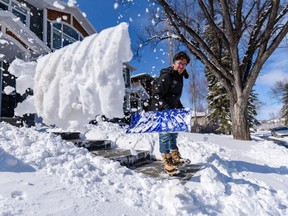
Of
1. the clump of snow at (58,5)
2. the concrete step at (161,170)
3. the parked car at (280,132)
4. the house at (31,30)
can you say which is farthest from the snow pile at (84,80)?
the parked car at (280,132)

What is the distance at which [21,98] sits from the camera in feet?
31.5

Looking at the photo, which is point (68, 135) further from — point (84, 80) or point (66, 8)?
point (66, 8)

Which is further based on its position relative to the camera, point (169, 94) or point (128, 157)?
point (128, 157)

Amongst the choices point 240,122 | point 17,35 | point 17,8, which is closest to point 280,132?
point 240,122

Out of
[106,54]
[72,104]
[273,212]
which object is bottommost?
Answer: [273,212]

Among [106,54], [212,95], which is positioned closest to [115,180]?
[106,54]

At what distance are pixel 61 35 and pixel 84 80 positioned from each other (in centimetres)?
1403

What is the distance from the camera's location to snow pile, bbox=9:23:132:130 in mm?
2195

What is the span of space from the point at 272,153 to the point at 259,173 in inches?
76.7

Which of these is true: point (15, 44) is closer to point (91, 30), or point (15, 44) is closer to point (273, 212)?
point (273, 212)

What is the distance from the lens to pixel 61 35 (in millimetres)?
15156

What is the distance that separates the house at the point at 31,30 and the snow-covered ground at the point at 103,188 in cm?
611

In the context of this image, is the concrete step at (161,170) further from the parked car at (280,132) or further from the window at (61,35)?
the parked car at (280,132)

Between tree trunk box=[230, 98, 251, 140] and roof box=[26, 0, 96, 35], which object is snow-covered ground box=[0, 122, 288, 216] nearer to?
tree trunk box=[230, 98, 251, 140]
